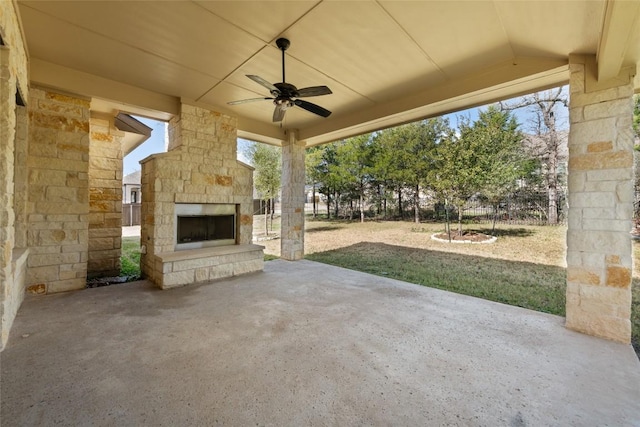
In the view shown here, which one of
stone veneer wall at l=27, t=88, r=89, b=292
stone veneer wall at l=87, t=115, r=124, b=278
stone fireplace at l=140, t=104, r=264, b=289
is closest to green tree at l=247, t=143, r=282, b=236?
stone fireplace at l=140, t=104, r=264, b=289

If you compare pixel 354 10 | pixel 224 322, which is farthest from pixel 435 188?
pixel 224 322

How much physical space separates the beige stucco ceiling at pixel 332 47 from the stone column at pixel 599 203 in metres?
0.25

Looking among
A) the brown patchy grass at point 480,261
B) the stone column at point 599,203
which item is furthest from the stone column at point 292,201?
the stone column at point 599,203

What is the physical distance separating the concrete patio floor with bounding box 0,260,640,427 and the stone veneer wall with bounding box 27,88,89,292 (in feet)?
1.39

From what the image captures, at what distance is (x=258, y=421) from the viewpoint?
141 centimetres

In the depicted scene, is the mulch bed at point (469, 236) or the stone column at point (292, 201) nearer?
the stone column at point (292, 201)

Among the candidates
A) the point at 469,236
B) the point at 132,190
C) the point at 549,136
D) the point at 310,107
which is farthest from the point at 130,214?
the point at 549,136

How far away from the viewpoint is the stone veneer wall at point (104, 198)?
4.49m

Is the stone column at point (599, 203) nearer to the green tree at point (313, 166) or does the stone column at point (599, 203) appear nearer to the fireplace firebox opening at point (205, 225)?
the fireplace firebox opening at point (205, 225)

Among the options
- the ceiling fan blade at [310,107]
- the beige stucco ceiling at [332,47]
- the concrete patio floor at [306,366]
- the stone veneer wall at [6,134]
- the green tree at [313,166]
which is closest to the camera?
the concrete patio floor at [306,366]

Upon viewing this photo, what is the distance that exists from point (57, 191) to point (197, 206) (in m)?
1.68

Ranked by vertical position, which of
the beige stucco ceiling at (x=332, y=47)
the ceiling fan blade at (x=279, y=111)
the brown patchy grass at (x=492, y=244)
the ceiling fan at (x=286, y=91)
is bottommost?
the brown patchy grass at (x=492, y=244)

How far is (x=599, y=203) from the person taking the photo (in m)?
2.36

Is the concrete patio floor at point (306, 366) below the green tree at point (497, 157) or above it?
below
